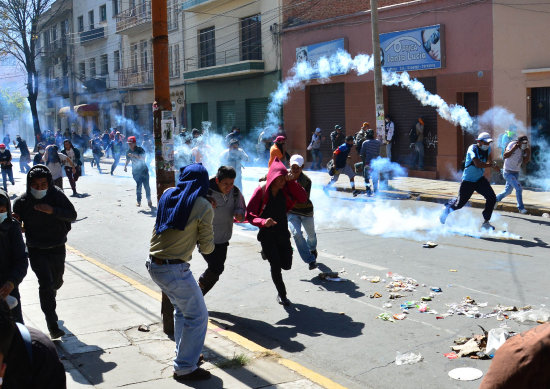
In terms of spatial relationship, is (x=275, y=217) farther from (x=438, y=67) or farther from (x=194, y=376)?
(x=438, y=67)

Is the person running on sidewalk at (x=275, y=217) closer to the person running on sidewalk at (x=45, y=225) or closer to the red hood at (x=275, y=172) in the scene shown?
the red hood at (x=275, y=172)

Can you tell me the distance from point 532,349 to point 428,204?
14.2 m

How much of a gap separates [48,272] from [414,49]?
680 inches

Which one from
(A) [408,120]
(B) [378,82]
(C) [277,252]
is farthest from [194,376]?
(A) [408,120]

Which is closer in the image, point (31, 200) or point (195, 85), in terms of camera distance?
point (31, 200)

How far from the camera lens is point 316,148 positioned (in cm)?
2539

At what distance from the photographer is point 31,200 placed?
621cm

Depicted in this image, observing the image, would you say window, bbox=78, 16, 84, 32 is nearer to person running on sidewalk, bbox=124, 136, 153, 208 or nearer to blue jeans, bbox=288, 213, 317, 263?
person running on sidewalk, bbox=124, 136, 153, 208

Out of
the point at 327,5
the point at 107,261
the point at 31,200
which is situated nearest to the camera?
the point at 31,200

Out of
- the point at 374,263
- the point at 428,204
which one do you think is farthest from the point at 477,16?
the point at 374,263

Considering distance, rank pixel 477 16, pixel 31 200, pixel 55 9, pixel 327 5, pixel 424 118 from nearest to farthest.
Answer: pixel 31 200
pixel 477 16
pixel 424 118
pixel 327 5
pixel 55 9

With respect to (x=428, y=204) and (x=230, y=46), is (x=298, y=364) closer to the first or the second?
(x=428, y=204)

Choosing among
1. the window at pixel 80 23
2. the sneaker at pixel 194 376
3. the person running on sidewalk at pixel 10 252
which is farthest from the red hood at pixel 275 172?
the window at pixel 80 23

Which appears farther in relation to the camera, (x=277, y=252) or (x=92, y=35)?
(x=92, y=35)
